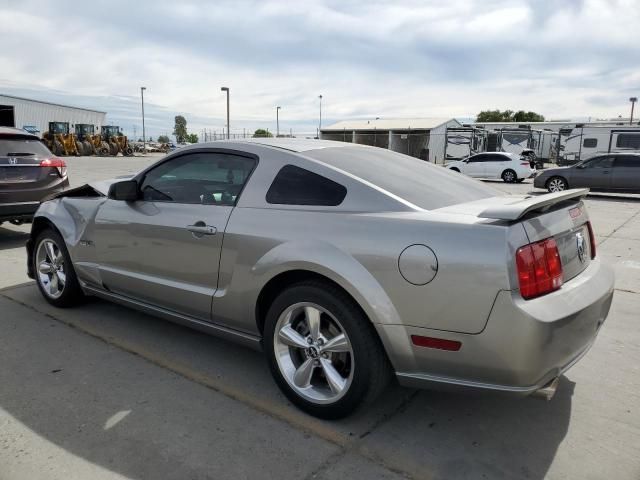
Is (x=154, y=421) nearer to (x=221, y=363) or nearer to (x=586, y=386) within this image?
(x=221, y=363)

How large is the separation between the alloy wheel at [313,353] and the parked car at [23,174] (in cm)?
580

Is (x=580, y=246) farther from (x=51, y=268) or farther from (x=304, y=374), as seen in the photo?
(x=51, y=268)

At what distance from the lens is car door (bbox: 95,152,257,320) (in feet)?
10.9

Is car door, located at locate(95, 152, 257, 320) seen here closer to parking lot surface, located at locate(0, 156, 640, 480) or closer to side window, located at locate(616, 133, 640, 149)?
parking lot surface, located at locate(0, 156, 640, 480)

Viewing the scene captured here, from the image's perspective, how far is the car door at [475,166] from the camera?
79.8 feet

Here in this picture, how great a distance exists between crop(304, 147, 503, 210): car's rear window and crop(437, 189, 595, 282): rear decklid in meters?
0.15

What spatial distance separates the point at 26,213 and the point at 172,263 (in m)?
4.87

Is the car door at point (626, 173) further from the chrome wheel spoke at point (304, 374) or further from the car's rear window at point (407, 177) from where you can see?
the chrome wheel spoke at point (304, 374)

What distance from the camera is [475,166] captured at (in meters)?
24.5

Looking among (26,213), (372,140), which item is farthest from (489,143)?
(26,213)

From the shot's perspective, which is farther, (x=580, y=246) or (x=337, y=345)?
(x=580, y=246)

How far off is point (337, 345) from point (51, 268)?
321 centimetres

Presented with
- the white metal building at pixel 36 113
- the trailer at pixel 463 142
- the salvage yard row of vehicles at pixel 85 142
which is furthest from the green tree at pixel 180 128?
the trailer at pixel 463 142

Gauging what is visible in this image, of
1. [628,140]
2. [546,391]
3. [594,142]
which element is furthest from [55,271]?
[594,142]
